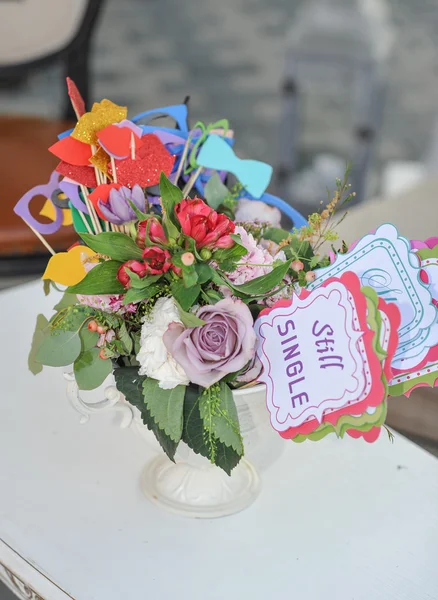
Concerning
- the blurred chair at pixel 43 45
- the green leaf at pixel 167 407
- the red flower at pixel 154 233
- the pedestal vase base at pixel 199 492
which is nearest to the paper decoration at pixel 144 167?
the red flower at pixel 154 233

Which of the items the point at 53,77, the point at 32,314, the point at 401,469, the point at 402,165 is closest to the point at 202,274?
the point at 401,469

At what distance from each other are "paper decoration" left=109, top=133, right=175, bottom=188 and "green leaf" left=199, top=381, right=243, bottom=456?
8.8 inches

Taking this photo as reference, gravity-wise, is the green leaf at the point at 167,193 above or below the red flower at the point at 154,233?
above

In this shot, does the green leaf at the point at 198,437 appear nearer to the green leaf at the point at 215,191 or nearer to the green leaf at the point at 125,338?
the green leaf at the point at 125,338

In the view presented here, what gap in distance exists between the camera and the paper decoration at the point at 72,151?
0.77 meters

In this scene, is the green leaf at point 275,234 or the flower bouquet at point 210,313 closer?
the flower bouquet at point 210,313

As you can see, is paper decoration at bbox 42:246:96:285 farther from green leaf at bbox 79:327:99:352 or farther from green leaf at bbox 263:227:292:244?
green leaf at bbox 263:227:292:244

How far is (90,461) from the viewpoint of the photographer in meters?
0.93

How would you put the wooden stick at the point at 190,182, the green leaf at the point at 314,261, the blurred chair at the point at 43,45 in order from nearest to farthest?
the green leaf at the point at 314,261
the wooden stick at the point at 190,182
the blurred chair at the point at 43,45

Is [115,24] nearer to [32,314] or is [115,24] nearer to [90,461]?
[32,314]

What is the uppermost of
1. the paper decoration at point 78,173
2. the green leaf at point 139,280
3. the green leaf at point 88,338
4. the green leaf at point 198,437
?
the paper decoration at point 78,173

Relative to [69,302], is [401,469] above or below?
below

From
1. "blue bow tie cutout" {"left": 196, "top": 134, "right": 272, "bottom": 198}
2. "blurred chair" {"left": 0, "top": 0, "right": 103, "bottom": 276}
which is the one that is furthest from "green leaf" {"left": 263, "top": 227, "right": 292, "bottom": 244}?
"blurred chair" {"left": 0, "top": 0, "right": 103, "bottom": 276}

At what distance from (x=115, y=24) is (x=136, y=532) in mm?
4542
